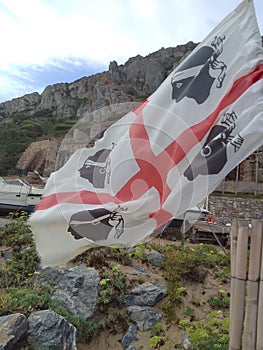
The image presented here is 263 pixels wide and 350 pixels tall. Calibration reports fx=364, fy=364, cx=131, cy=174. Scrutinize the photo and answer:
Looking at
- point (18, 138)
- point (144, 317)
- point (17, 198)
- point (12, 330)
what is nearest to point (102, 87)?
point (18, 138)

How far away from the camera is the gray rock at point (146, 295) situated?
491cm

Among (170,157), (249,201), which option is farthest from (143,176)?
(249,201)

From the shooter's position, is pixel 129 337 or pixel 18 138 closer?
pixel 129 337

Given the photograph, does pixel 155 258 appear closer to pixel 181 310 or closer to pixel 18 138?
pixel 181 310

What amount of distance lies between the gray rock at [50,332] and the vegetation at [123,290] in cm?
31

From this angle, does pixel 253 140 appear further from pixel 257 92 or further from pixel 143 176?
pixel 143 176

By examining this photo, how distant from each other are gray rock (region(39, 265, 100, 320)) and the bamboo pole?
9.50 feet

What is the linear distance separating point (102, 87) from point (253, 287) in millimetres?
58155

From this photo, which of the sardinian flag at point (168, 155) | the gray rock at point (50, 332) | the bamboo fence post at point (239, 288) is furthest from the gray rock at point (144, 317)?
the bamboo fence post at point (239, 288)

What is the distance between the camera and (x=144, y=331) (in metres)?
4.57

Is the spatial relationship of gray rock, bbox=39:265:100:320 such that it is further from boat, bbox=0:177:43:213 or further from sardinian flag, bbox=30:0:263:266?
boat, bbox=0:177:43:213

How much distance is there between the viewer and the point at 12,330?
3586 millimetres

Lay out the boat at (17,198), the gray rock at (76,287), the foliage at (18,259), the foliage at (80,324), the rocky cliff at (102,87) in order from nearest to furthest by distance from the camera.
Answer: the foliage at (80,324) < the gray rock at (76,287) < the foliage at (18,259) < the boat at (17,198) < the rocky cliff at (102,87)

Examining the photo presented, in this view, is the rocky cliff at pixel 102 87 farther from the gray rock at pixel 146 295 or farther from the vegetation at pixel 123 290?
the gray rock at pixel 146 295
